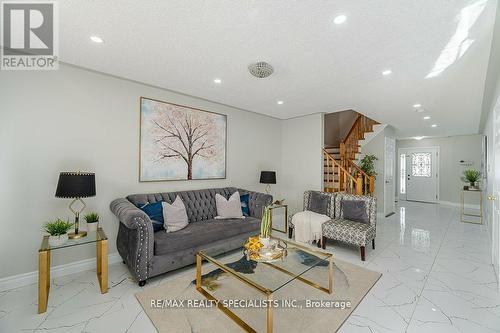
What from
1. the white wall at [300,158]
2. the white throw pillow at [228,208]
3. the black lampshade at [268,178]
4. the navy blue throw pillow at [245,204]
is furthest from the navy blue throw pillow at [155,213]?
the white wall at [300,158]

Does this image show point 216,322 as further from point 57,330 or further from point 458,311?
point 458,311

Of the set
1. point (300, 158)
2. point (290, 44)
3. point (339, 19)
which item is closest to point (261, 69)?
point (290, 44)

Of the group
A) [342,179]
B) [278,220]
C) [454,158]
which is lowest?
[278,220]

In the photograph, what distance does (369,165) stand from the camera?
19.3 ft

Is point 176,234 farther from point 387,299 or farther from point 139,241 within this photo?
point 387,299

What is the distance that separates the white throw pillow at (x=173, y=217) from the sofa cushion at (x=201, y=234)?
9cm

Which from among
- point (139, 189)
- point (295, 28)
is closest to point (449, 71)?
point (295, 28)

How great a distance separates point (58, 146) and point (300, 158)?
4405 millimetres

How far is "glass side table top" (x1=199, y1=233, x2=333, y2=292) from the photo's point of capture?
1.91m

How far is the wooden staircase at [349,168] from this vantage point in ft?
16.4

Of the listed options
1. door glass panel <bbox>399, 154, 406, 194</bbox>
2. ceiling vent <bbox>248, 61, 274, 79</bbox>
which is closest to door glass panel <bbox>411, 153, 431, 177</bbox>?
door glass panel <bbox>399, 154, 406, 194</bbox>

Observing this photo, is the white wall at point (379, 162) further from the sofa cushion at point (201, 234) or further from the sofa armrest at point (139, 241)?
the sofa armrest at point (139, 241)

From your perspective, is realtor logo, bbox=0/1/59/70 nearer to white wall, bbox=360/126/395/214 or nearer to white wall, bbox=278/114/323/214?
white wall, bbox=278/114/323/214

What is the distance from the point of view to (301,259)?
7.61ft
